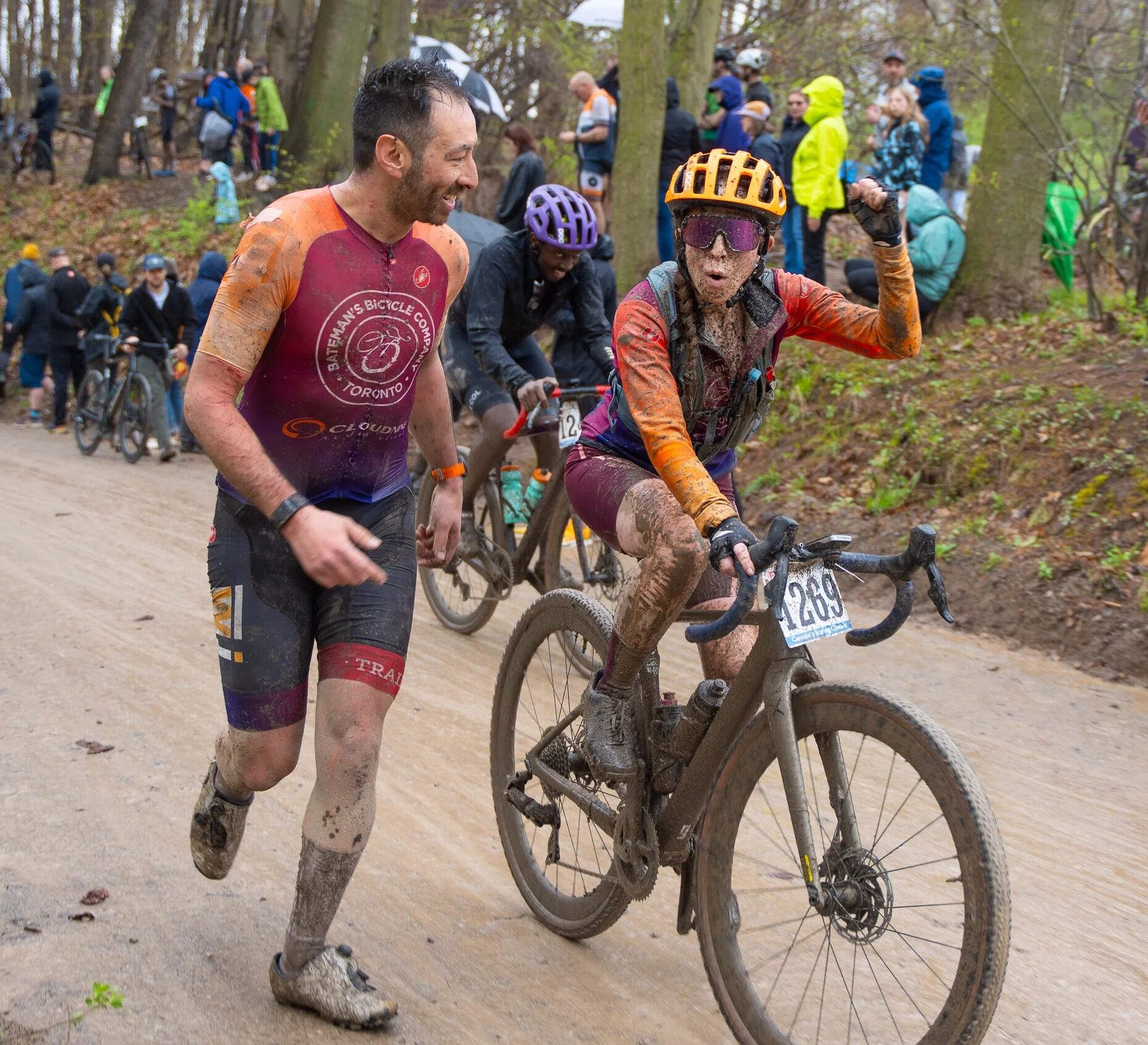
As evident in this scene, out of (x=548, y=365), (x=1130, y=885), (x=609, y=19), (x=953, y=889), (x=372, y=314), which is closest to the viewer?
(x=372, y=314)

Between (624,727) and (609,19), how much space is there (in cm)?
1247

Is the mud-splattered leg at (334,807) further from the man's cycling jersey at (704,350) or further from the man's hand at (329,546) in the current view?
the man's cycling jersey at (704,350)

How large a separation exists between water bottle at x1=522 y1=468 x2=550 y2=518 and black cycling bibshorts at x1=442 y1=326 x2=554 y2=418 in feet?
1.57

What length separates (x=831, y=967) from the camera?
11.7 ft

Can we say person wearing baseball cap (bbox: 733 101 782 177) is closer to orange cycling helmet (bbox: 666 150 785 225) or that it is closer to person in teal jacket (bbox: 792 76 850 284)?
person in teal jacket (bbox: 792 76 850 284)

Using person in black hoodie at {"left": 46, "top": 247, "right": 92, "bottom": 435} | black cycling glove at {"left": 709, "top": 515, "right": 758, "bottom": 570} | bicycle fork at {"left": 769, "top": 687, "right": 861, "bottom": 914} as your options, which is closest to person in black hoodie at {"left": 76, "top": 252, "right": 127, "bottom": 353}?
person in black hoodie at {"left": 46, "top": 247, "right": 92, "bottom": 435}

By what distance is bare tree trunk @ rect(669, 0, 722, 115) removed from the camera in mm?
14352

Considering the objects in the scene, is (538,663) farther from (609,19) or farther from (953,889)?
(609,19)

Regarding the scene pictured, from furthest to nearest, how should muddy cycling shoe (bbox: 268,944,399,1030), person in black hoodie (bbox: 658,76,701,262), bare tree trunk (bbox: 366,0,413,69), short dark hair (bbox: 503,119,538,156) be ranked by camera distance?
bare tree trunk (bbox: 366,0,413,69), person in black hoodie (bbox: 658,76,701,262), short dark hair (bbox: 503,119,538,156), muddy cycling shoe (bbox: 268,944,399,1030)

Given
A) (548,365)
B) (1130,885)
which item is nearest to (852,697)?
(1130,885)

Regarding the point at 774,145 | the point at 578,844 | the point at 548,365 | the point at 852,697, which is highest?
the point at 774,145

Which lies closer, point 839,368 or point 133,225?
point 839,368

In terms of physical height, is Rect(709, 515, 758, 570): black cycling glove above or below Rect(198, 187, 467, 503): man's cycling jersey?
below

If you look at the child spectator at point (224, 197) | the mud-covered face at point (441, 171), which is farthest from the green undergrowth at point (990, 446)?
the child spectator at point (224, 197)
